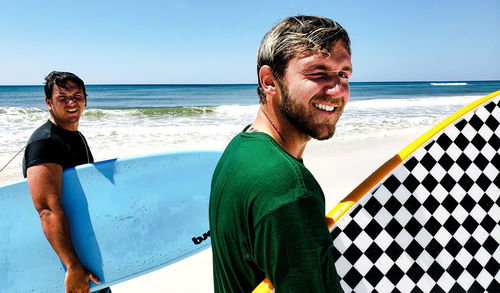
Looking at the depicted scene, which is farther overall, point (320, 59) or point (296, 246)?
point (320, 59)

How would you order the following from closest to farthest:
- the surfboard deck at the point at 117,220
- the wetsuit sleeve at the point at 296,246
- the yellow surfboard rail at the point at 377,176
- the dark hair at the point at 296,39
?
1. the wetsuit sleeve at the point at 296,246
2. the dark hair at the point at 296,39
3. the yellow surfboard rail at the point at 377,176
4. the surfboard deck at the point at 117,220

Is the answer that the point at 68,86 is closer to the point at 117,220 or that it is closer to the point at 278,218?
the point at 117,220

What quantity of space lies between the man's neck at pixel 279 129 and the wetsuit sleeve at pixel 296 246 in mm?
242

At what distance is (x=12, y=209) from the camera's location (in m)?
1.98

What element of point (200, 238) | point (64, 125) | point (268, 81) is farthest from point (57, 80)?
point (268, 81)

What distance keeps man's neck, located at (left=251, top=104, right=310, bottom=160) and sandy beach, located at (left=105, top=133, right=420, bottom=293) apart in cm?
208

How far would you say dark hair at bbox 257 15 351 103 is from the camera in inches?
28.8

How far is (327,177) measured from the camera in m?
4.33

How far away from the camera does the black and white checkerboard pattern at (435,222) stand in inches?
47.9

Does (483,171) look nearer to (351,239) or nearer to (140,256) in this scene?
(351,239)

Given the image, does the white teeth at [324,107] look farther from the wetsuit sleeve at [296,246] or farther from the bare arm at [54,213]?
the bare arm at [54,213]

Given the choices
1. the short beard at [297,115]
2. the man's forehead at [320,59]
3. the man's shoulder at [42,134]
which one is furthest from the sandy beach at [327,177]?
the man's forehead at [320,59]

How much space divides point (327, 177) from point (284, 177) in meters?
3.91

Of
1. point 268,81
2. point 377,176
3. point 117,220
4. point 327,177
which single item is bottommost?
point 327,177
